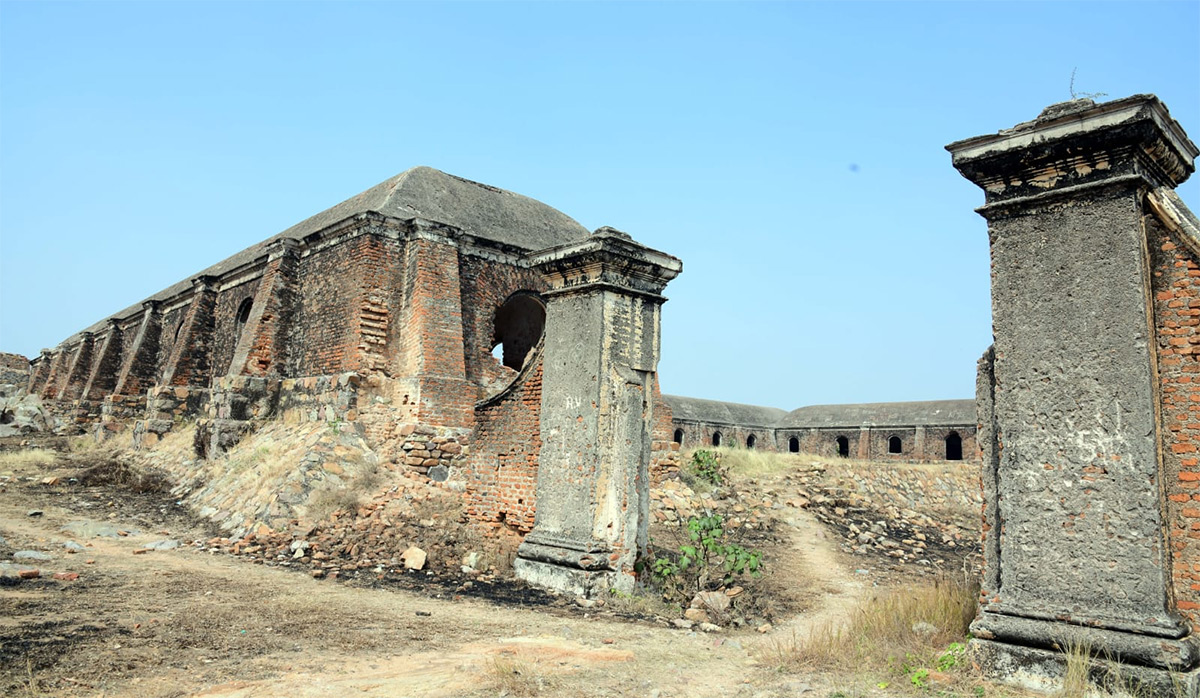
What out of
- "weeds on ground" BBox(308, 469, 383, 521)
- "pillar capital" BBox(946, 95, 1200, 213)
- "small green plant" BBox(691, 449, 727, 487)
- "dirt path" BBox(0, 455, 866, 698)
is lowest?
"dirt path" BBox(0, 455, 866, 698)

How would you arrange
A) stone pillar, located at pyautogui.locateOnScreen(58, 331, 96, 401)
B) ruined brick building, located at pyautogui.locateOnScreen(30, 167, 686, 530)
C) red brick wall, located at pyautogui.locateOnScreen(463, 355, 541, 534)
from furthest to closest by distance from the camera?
stone pillar, located at pyautogui.locateOnScreen(58, 331, 96, 401), ruined brick building, located at pyautogui.locateOnScreen(30, 167, 686, 530), red brick wall, located at pyautogui.locateOnScreen(463, 355, 541, 534)

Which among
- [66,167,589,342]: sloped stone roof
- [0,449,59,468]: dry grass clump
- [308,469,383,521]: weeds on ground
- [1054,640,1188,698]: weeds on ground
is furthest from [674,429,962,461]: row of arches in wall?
[1054,640,1188,698]: weeds on ground

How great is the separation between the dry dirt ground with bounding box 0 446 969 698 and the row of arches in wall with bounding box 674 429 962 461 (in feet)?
84.0

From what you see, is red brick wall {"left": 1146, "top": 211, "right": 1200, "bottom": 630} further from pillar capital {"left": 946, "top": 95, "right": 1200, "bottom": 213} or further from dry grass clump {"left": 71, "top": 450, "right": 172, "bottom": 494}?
dry grass clump {"left": 71, "top": 450, "right": 172, "bottom": 494}

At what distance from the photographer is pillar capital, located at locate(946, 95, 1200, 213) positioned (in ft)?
13.2

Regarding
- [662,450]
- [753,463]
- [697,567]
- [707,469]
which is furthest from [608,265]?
[753,463]

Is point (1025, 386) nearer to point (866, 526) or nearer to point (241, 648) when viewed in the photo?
point (241, 648)

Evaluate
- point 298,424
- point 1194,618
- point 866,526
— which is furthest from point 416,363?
point 1194,618

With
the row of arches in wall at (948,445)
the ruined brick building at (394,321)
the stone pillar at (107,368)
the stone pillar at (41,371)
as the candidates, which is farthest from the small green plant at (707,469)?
the stone pillar at (41,371)

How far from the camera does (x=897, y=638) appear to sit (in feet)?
15.3

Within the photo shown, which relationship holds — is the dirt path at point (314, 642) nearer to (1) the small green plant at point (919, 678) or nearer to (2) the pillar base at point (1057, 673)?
(1) the small green plant at point (919, 678)

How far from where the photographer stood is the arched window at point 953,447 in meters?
35.3

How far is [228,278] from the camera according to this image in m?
17.8

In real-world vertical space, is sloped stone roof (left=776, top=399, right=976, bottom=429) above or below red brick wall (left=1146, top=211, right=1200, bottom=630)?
above
